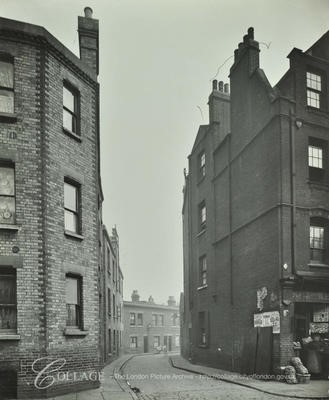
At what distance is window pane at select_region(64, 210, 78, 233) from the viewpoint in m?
14.9

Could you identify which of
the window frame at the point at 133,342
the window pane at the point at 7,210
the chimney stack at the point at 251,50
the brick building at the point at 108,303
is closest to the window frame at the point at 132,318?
the window frame at the point at 133,342

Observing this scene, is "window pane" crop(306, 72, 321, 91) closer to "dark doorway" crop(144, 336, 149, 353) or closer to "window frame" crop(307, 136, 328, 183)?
"window frame" crop(307, 136, 328, 183)

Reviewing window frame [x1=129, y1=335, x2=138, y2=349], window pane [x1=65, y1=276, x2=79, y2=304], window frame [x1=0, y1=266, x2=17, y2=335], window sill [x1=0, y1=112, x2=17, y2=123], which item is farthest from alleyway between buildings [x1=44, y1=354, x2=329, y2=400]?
window frame [x1=129, y1=335, x2=138, y2=349]

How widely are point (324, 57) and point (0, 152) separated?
44.6 ft

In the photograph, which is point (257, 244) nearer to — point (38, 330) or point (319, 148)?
point (319, 148)

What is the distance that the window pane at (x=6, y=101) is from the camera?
13.7 meters

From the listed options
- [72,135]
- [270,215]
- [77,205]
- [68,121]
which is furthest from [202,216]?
[72,135]

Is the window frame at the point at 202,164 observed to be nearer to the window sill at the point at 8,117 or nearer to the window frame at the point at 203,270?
the window frame at the point at 203,270

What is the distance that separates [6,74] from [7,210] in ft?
13.0

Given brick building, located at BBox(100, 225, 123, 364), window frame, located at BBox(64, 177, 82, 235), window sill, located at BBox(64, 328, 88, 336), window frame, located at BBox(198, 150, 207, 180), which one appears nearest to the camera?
window sill, located at BBox(64, 328, 88, 336)

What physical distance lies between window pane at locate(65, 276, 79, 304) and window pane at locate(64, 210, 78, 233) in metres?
1.55

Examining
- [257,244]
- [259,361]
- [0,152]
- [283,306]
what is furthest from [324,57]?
[0,152]

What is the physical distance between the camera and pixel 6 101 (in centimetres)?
1376

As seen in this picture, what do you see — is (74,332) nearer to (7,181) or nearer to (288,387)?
(7,181)
